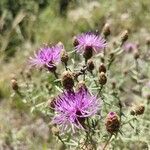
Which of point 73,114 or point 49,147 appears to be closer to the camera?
point 73,114

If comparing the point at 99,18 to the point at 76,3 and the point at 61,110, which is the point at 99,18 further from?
the point at 61,110

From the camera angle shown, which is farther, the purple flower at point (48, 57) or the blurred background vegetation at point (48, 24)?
the blurred background vegetation at point (48, 24)

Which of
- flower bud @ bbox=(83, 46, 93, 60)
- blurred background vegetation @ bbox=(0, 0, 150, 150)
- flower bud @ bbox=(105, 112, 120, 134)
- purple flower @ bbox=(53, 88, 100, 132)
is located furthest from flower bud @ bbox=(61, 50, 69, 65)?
blurred background vegetation @ bbox=(0, 0, 150, 150)

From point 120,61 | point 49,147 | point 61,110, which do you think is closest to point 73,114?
point 61,110

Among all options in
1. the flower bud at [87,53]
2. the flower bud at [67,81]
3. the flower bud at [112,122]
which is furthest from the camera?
the flower bud at [87,53]

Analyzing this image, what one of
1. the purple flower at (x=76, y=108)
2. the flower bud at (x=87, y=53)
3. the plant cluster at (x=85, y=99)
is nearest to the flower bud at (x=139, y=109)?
the plant cluster at (x=85, y=99)

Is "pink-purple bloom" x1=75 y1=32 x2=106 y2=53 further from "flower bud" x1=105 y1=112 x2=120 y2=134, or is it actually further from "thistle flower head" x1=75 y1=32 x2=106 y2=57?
"flower bud" x1=105 y1=112 x2=120 y2=134

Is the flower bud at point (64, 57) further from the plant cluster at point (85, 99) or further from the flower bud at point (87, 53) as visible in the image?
the flower bud at point (87, 53)
